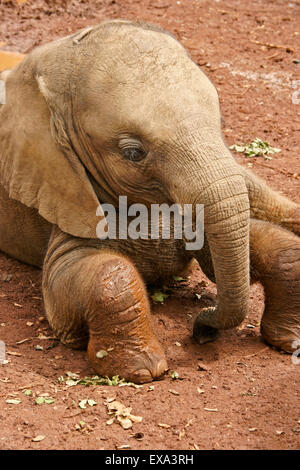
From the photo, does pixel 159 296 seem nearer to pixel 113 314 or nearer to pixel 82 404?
pixel 113 314

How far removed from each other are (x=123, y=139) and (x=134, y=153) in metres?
0.10

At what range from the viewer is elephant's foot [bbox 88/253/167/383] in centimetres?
469

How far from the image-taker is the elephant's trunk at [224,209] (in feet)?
13.8

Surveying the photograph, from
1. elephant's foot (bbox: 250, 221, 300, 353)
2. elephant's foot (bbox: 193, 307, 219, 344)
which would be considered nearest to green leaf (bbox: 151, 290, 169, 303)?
elephant's foot (bbox: 193, 307, 219, 344)

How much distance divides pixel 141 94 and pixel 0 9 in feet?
24.6

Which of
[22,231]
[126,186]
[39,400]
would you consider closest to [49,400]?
[39,400]

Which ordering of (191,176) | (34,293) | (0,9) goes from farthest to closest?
(0,9), (34,293), (191,176)

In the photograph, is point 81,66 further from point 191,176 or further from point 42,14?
point 42,14

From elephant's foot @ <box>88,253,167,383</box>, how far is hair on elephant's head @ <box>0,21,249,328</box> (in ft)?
1.32

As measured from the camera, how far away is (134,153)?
461 cm

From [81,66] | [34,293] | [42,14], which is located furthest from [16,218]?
[42,14]

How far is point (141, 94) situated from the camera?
14.7 feet

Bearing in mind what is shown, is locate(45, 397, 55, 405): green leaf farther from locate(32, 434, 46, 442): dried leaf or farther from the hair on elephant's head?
the hair on elephant's head

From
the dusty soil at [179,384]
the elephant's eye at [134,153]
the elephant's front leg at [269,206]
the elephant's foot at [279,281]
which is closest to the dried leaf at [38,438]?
the dusty soil at [179,384]
